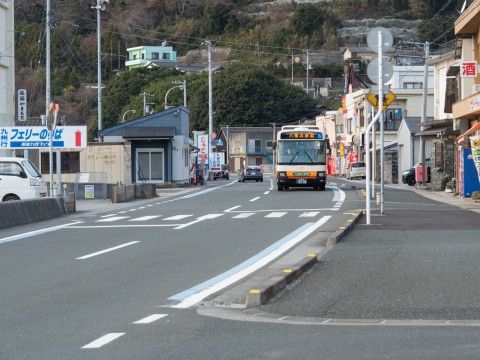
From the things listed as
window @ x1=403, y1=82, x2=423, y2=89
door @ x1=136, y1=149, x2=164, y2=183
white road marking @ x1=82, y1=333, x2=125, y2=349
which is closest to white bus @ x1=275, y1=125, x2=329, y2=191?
door @ x1=136, y1=149, x2=164, y2=183

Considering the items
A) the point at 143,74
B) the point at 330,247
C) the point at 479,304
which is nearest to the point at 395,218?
the point at 330,247

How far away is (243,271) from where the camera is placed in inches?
494

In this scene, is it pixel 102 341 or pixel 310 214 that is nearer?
pixel 102 341

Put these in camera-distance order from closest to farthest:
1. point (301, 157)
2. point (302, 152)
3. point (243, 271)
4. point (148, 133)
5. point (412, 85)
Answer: point (243, 271) < point (301, 157) < point (302, 152) < point (148, 133) < point (412, 85)

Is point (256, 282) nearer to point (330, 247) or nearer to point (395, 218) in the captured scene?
point (330, 247)

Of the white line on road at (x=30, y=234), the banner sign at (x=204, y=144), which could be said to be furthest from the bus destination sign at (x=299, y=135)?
the banner sign at (x=204, y=144)

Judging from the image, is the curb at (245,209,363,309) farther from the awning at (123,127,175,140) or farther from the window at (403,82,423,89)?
the window at (403,82,423,89)

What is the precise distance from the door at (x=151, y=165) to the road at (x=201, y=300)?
35.3m

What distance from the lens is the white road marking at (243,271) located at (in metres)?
10.1

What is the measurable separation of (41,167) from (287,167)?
15.2 meters

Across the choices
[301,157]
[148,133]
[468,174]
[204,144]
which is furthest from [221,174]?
[468,174]

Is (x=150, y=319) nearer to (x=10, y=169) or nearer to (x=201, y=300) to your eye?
(x=201, y=300)

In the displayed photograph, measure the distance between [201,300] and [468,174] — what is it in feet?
86.2

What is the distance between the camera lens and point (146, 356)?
702 centimetres
